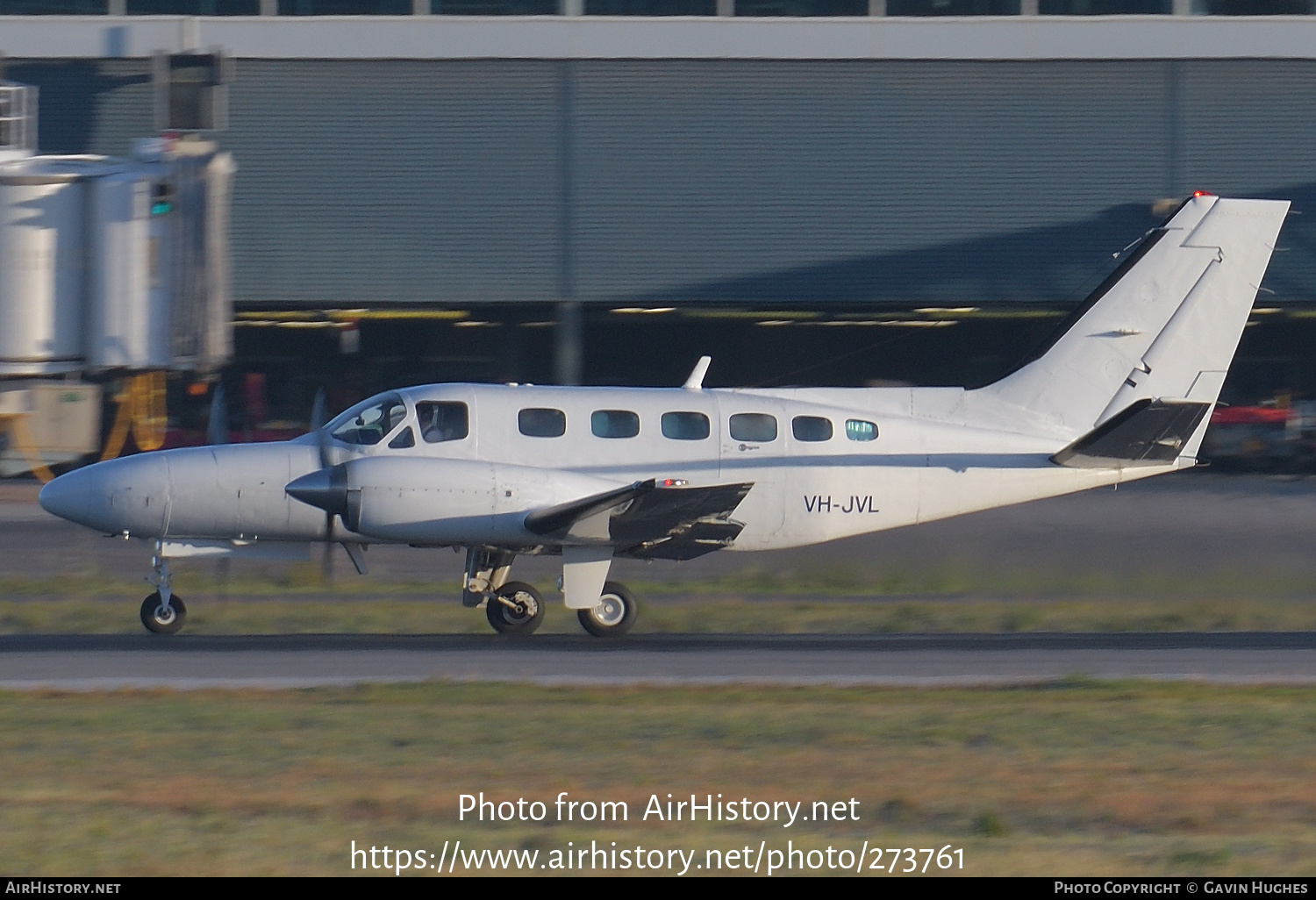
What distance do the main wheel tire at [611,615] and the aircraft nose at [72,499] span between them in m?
4.81

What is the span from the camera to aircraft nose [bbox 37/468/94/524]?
13805 mm

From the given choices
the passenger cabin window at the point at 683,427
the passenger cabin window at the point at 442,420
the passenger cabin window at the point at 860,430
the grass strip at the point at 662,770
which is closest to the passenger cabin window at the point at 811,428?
the passenger cabin window at the point at 860,430

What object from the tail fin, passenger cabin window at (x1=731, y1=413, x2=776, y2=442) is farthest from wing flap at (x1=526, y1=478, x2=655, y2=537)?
the tail fin

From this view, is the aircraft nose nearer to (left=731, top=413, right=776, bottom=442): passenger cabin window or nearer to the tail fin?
(left=731, top=413, right=776, bottom=442): passenger cabin window

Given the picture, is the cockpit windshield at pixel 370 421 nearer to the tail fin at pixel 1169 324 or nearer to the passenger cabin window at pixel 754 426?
the passenger cabin window at pixel 754 426

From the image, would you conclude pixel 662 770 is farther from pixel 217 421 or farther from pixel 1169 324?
pixel 1169 324

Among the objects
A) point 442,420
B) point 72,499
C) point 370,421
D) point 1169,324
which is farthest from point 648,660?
point 1169,324

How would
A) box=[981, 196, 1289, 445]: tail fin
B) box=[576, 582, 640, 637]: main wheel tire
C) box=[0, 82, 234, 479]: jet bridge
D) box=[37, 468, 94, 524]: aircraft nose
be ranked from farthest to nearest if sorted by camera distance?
box=[0, 82, 234, 479]: jet bridge, box=[981, 196, 1289, 445]: tail fin, box=[576, 582, 640, 637]: main wheel tire, box=[37, 468, 94, 524]: aircraft nose

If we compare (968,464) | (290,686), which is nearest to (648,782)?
(290,686)

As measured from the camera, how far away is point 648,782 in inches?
337

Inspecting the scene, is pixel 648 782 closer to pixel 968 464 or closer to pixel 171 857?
pixel 171 857

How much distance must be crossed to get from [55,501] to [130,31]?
1753 cm

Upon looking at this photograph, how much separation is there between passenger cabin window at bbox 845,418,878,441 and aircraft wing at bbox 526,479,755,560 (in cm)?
142

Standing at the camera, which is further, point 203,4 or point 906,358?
point 906,358
